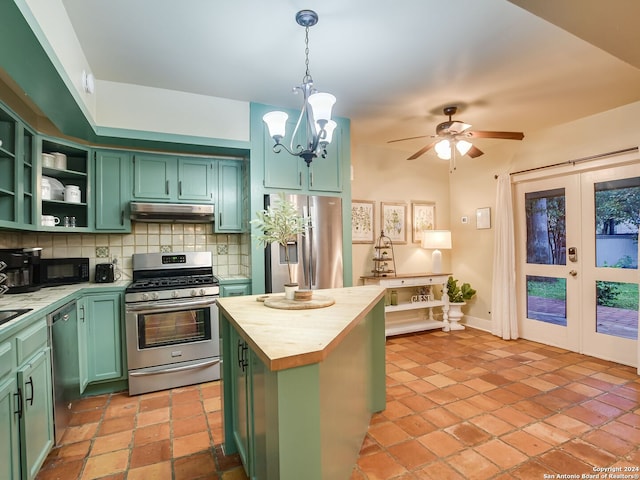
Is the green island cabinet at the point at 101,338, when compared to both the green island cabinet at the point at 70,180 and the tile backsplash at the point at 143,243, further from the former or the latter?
the green island cabinet at the point at 70,180

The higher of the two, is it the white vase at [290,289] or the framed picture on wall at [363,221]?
the framed picture on wall at [363,221]

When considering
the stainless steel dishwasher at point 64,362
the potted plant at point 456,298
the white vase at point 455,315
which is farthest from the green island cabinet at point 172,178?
the white vase at point 455,315

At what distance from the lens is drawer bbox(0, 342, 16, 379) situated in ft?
4.81

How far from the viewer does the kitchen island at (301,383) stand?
1025mm

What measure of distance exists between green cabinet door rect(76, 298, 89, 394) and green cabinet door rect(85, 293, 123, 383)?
0.08ft

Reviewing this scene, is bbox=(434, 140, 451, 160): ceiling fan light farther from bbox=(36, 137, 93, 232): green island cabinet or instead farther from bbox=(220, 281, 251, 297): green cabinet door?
bbox=(36, 137, 93, 232): green island cabinet

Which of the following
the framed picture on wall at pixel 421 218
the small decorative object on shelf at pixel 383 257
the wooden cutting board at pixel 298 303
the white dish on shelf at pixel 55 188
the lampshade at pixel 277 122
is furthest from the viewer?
the framed picture on wall at pixel 421 218

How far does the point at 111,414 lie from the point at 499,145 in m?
5.28

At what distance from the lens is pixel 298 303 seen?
1.82 metres

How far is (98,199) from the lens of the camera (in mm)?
3154

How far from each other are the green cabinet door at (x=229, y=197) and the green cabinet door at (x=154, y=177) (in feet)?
1.54

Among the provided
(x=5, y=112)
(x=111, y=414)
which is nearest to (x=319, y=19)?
(x=5, y=112)

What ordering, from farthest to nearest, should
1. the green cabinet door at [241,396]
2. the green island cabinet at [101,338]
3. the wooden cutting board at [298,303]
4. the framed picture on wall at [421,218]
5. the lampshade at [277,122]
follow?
the framed picture on wall at [421,218] < the green island cabinet at [101,338] < the lampshade at [277,122] < the wooden cutting board at [298,303] < the green cabinet door at [241,396]

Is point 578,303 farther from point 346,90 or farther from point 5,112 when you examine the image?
point 5,112
